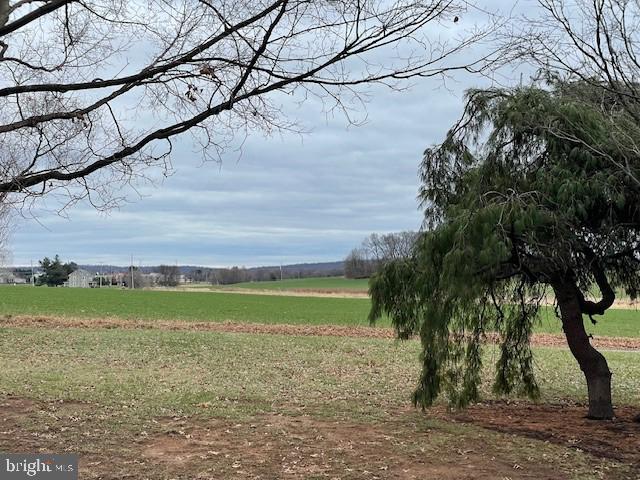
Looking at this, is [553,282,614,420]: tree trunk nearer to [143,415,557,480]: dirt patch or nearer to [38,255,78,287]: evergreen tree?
[143,415,557,480]: dirt patch

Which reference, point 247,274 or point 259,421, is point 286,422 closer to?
point 259,421

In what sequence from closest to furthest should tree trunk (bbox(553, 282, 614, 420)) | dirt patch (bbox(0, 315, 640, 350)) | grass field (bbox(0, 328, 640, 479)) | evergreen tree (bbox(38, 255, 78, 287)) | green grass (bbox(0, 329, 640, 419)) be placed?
grass field (bbox(0, 328, 640, 479))
tree trunk (bbox(553, 282, 614, 420))
green grass (bbox(0, 329, 640, 419))
dirt patch (bbox(0, 315, 640, 350))
evergreen tree (bbox(38, 255, 78, 287))

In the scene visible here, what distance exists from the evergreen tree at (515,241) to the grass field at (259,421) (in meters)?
0.95

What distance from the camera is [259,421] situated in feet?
25.7

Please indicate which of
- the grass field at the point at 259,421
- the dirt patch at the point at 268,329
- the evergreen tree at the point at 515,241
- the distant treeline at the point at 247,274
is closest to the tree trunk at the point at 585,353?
the evergreen tree at the point at 515,241

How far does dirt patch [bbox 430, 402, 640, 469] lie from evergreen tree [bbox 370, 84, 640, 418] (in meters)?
0.38

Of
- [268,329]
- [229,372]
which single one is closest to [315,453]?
[229,372]

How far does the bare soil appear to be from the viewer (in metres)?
5.71

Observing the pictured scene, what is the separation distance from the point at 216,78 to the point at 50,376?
8120mm

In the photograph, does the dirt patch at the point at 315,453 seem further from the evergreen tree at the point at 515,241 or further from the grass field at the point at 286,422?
the evergreen tree at the point at 515,241

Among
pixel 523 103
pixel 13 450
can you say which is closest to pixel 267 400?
pixel 13 450

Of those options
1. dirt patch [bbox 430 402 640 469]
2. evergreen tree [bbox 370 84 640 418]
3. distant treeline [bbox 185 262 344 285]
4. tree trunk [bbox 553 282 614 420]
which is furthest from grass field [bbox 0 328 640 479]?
distant treeline [bbox 185 262 344 285]

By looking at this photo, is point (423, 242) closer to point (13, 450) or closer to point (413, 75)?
point (413, 75)

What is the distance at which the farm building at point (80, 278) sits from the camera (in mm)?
106938
